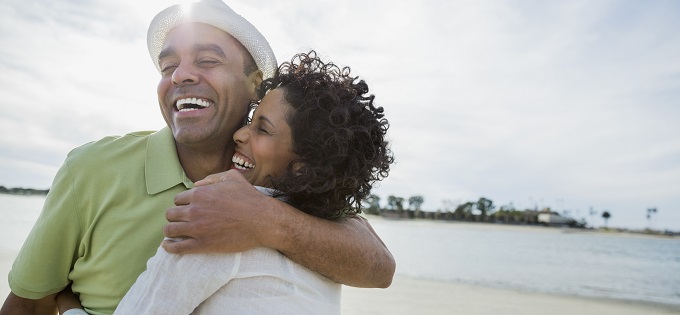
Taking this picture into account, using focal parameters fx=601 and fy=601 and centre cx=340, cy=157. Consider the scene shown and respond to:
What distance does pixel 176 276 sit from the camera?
1633 millimetres

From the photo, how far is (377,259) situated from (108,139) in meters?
1.28

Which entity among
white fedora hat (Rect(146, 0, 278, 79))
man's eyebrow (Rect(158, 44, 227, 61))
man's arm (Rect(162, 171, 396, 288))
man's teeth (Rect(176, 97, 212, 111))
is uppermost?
white fedora hat (Rect(146, 0, 278, 79))

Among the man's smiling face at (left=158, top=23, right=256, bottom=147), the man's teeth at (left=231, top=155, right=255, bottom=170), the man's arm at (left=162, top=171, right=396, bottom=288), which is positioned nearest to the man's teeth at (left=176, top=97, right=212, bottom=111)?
the man's smiling face at (left=158, top=23, right=256, bottom=147)

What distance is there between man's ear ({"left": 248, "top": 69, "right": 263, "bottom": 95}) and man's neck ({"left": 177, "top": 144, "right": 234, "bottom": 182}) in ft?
1.13

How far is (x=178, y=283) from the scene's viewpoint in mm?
1625

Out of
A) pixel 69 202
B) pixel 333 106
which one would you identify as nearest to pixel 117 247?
pixel 69 202

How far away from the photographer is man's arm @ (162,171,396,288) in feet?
5.49

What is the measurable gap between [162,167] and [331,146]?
854mm

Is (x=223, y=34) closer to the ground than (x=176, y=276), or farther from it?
farther from it

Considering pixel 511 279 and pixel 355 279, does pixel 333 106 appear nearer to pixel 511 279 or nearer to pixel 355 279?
pixel 355 279

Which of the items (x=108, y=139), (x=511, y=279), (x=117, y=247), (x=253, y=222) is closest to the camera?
(x=253, y=222)

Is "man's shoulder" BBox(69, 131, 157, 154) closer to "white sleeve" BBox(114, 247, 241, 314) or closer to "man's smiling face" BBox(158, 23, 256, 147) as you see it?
"man's smiling face" BBox(158, 23, 256, 147)

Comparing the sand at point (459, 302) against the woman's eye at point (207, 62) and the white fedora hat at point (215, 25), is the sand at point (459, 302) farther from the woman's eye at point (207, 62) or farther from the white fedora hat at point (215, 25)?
the woman's eye at point (207, 62)

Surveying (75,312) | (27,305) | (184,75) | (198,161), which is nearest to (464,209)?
(198,161)
